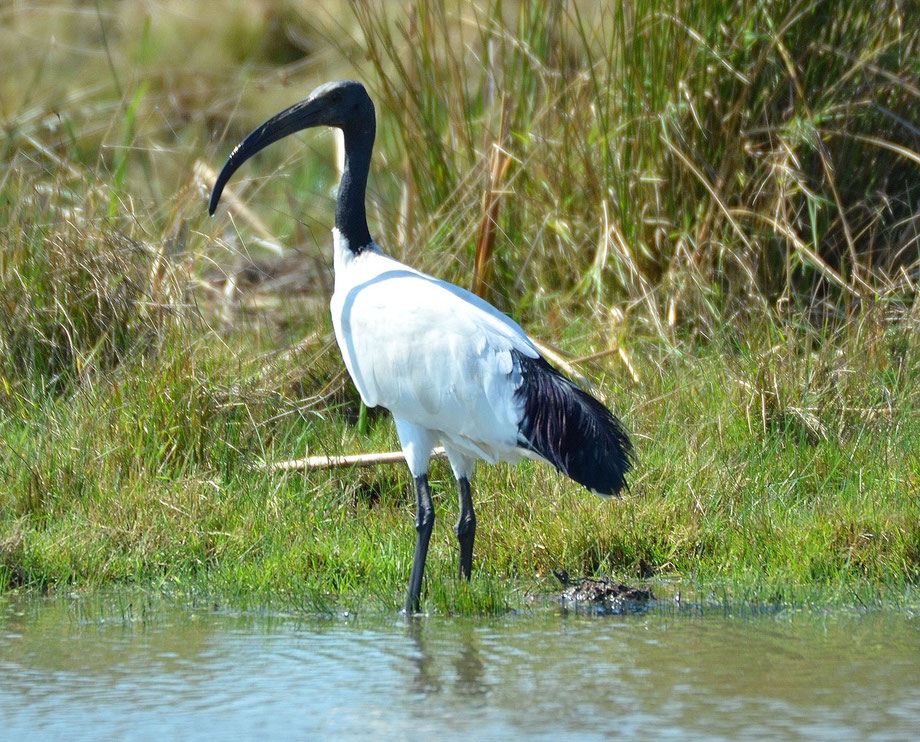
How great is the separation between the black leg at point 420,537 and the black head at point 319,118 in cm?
134

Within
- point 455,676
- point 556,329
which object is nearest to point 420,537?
point 455,676

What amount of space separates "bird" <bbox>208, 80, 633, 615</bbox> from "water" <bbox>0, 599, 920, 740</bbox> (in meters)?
0.52

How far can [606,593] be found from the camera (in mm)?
4629

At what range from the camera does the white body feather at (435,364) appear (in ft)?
16.0

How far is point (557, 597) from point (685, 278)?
236 centimetres

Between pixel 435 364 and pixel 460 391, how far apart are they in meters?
0.12

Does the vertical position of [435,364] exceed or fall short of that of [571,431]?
it exceeds it

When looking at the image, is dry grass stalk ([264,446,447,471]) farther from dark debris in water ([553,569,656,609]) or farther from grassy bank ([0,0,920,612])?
dark debris in water ([553,569,656,609])

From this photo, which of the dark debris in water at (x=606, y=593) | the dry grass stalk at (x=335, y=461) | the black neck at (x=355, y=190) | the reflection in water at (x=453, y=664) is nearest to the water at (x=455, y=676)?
the reflection in water at (x=453, y=664)

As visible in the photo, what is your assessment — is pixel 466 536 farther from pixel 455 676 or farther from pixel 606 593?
pixel 455 676

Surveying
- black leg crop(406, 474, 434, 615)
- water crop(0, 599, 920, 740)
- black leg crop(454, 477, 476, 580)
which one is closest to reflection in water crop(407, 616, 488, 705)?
water crop(0, 599, 920, 740)

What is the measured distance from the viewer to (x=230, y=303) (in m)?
7.23

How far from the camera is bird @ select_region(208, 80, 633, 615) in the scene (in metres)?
4.72

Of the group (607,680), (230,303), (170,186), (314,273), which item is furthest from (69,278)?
(170,186)
